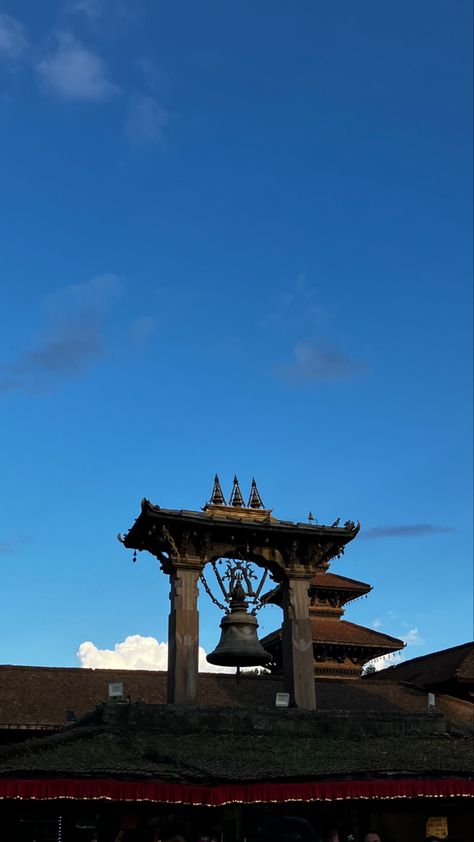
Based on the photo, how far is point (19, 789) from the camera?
39.4 feet

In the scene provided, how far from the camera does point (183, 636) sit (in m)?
17.3

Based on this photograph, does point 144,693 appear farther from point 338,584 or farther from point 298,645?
point 338,584

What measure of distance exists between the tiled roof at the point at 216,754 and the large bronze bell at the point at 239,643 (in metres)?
1.34

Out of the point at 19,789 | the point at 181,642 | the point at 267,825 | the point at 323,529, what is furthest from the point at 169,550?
the point at 267,825

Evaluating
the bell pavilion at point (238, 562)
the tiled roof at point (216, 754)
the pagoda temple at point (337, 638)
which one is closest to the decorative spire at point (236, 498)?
the bell pavilion at point (238, 562)

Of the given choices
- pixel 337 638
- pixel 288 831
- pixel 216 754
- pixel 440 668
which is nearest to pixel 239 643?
pixel 216 754

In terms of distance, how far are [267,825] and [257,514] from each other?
1661 centimetres

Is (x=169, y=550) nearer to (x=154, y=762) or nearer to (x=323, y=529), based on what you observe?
(x=323, y=529)

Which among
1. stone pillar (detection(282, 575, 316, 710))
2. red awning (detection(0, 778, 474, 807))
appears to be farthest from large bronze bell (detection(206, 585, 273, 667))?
red awning (detection(0, 778, 474, 807))

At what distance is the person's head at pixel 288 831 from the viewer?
312 centimetres

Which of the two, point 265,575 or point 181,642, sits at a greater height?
point 265,575

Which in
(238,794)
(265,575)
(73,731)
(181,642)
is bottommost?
(238,794)

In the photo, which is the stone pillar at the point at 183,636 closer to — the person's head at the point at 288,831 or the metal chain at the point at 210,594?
the metal chain at the point at 210,594

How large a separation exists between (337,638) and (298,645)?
13.4 meters
